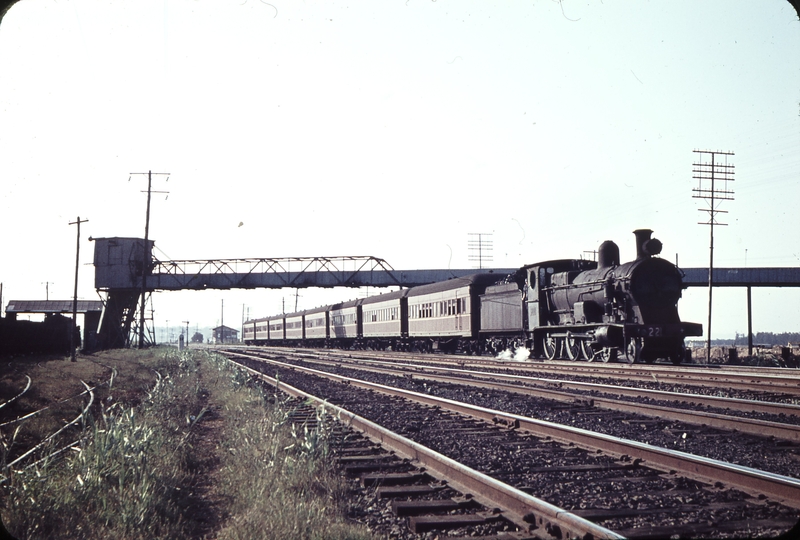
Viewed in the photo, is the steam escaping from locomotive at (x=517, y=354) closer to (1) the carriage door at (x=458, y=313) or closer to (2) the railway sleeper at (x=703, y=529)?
(1) the carriage door at (x=458, y=313)

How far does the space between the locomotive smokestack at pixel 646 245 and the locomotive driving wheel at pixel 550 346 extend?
16.2ft

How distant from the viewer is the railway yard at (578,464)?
4488mm

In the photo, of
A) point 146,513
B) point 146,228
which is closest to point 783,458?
point 146,513

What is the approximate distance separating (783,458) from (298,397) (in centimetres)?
853

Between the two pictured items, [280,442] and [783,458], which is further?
[280,442]

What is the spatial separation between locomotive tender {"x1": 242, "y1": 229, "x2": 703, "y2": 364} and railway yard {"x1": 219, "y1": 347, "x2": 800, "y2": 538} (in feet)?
17.5

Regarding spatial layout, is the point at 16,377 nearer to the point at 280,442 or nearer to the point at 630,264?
the point at 280,442

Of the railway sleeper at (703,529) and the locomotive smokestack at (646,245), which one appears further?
the locomotive smokestack at (646,245)

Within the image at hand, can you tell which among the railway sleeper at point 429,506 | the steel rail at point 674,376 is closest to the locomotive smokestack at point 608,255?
the steel rail at point 674,376

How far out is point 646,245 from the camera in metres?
17.8

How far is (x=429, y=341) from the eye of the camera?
35.6 meters

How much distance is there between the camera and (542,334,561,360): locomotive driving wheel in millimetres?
22172

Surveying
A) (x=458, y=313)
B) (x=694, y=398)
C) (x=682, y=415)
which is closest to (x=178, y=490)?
(x=682, y=415)

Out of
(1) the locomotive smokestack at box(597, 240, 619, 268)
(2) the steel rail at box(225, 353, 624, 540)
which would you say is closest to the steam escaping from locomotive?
(1) the locomotive smokestack at box(597, 240, 619, 268)
